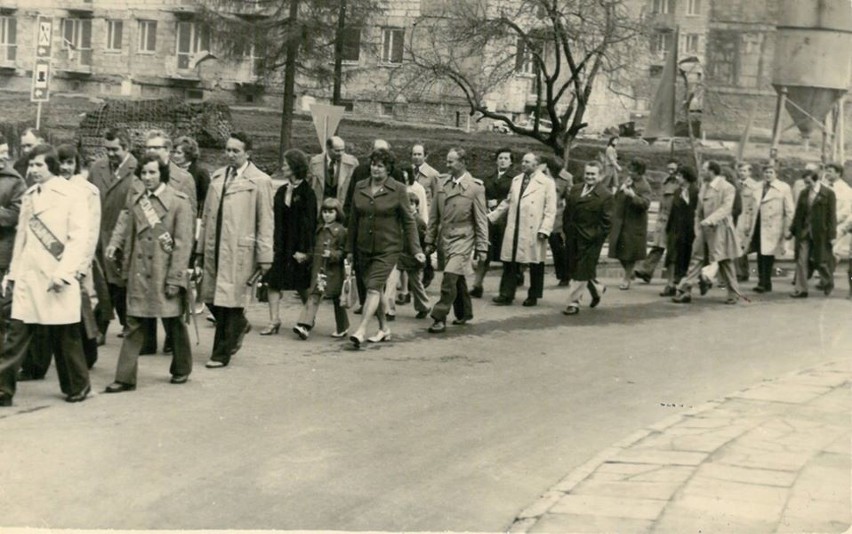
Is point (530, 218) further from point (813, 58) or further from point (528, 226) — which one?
point (813, 58)

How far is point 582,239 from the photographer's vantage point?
16516 millimetres

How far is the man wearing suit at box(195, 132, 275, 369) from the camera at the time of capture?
457 inches

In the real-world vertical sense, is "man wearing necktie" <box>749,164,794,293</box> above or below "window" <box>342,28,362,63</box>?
below

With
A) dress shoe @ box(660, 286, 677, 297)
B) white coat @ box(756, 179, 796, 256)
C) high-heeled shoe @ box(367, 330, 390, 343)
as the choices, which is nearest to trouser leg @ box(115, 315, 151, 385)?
high-heeled shoe @ box(367, 330, 390, 343)

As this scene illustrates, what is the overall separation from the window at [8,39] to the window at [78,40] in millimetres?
2217

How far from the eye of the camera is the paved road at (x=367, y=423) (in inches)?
286

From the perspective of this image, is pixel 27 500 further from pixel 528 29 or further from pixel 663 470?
pixel 528 29

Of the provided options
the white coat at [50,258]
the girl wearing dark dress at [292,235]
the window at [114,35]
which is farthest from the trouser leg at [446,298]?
the window at [114,35]

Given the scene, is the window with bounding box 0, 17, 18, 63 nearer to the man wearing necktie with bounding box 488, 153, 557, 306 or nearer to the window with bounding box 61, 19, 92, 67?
the window with bounding box 61, 19, 92, 67

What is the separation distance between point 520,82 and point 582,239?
39058 millimetres

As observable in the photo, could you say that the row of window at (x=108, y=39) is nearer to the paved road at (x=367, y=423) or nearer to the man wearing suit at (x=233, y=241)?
the paved road at (x=367, y=423)

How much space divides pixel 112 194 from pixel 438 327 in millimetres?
3828

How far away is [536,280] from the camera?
17125mm

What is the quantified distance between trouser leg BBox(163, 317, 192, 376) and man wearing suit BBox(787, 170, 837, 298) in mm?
11177
